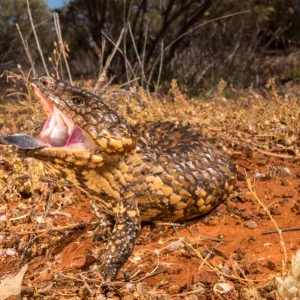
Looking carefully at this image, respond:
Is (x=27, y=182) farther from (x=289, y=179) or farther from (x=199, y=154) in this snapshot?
(x=289, y=179)

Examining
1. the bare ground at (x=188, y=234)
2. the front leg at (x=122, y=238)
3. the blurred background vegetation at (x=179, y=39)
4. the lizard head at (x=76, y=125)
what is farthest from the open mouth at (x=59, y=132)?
the blurred background vegetation at (x=179, y=39)

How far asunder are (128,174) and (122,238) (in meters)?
0.38

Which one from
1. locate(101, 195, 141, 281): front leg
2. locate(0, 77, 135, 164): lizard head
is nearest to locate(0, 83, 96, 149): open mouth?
locate(0, 77, 135, 164): lizard head

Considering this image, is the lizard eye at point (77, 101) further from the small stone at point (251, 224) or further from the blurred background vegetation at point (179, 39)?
the blurred background vegetation at point (179, 39)

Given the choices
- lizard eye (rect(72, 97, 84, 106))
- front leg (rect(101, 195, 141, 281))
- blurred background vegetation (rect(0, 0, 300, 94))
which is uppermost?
lizard eye (rect(72, 97, 84, 106))

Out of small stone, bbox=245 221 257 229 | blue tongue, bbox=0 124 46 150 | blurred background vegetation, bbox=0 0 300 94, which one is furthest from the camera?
blurred background vegetation, bbox=0 0 300 94

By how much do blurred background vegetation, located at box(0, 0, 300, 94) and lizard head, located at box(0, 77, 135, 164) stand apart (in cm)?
792

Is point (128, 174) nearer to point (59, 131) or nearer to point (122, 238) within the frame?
point (122, 238)

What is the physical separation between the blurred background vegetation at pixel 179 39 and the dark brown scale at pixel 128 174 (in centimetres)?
728

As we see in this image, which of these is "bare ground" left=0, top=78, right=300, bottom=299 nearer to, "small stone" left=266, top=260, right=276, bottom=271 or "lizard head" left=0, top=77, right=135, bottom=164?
"small stone" left=266, top=260, right=276, bottom=271

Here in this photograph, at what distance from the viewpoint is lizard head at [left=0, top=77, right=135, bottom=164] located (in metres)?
2.57

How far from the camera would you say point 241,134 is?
461 centimetres

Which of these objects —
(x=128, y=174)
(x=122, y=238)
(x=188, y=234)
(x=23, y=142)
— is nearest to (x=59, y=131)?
(x=23, y=142)

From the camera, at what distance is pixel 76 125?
8.63 ft
